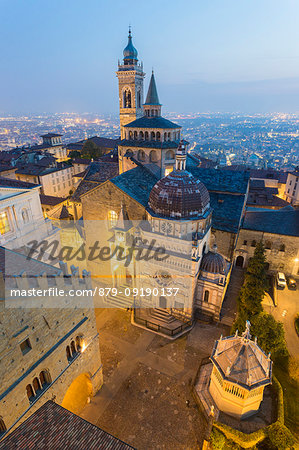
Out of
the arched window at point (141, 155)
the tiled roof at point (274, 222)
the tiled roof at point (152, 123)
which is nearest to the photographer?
the tiled roof at point (274, 222)

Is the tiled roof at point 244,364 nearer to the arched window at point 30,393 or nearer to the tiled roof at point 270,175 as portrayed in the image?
the arched window at point 30,393

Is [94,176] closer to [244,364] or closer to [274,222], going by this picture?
[274,222]

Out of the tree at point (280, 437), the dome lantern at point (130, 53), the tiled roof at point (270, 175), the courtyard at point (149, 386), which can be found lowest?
the courtyard at point (149, 386)

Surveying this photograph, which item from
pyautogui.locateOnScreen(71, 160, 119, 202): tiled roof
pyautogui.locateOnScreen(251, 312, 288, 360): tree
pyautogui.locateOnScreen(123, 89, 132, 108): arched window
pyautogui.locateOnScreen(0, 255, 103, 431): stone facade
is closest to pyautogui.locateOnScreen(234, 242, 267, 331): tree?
pyautogui.locateOnScreen(251, 312, 288, 360): tree

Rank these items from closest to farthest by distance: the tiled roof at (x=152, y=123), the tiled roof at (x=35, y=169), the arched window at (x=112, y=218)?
the arched window at (x=112, y=218) < the tiled roof at (x=152, y=123) < the tiled roof at (x=35, y=169)

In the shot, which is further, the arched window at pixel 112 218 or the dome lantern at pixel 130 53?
the dome lantern at pixel 130 53

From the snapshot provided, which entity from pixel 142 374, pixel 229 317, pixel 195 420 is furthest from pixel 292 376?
pixel 142 374

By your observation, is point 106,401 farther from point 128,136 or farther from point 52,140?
point 52,140

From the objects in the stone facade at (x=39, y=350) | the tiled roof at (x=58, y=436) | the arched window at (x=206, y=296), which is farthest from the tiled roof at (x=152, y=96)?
the tiled roof at (x=58, y=436)
